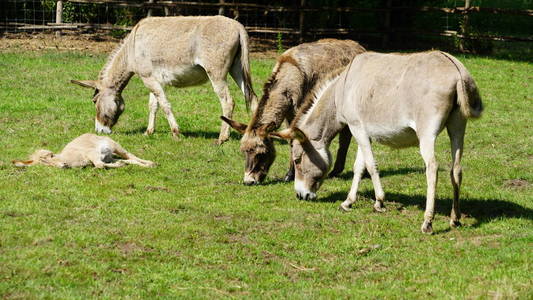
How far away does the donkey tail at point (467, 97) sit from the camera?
7.53 m

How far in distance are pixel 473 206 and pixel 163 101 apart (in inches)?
219

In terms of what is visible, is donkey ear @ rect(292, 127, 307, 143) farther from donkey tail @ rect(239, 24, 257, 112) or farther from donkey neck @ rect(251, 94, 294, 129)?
donkey tail @ rect(239, 24, 257, 112)

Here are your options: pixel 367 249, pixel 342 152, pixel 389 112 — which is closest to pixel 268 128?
pixel 342 152

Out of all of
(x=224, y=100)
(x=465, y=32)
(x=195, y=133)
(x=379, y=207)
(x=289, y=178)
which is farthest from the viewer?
(x=465, y=32)

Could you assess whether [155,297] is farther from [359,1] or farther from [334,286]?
[359,1]

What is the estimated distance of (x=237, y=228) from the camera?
7.97m

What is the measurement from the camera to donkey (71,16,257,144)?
12.2 metres

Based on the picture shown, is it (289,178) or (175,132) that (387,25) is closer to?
(175,132)

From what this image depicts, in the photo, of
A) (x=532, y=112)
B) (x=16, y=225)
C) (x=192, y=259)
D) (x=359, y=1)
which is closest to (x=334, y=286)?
(x=192, y=259)

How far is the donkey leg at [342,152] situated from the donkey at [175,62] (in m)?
1.84

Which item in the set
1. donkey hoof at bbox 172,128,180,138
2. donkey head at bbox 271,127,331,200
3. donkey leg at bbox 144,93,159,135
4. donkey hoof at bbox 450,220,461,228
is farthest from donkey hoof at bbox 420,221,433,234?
donkey leg at bbox 144,93,159,135

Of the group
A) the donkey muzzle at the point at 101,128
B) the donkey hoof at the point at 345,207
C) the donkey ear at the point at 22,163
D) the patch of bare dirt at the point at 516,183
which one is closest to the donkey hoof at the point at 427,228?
the donkey hoof at the point at 345,207

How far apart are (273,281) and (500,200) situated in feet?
12.5

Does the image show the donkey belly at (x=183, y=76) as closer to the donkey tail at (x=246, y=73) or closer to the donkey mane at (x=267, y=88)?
the donkey tail at (x=246, y=73)
